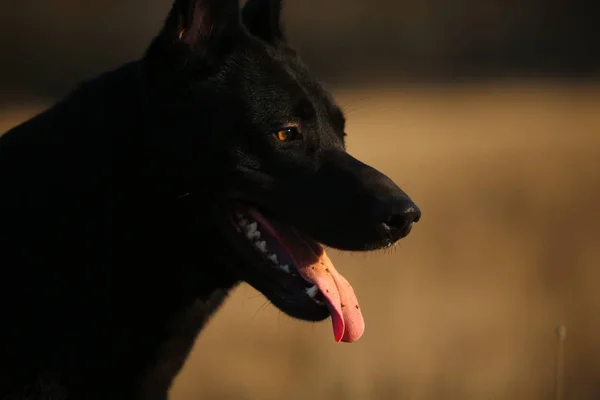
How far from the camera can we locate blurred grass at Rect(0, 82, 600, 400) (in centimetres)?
Answer: 428

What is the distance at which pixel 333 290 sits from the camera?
256 centimetres

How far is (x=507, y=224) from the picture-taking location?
569 cm

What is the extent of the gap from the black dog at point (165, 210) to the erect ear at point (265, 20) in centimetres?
22

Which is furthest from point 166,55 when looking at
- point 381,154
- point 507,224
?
point 381,154

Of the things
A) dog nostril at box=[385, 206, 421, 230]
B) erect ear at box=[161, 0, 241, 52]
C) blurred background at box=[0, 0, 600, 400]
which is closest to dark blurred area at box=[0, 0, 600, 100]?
blurred background at box=[0, 0, 600, 400]

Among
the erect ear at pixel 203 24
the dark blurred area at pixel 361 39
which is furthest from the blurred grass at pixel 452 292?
the erect ear at pixel 203 24

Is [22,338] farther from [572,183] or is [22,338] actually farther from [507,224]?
[572,183]

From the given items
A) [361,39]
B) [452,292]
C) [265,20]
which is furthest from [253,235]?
[361,39]

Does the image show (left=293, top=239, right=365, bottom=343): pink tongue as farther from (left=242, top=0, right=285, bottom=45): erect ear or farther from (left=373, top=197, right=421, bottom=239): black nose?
(left=242, top=0, right=285, bottom=45): erect ear

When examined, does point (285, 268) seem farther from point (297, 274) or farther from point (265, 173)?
point (265, 173)

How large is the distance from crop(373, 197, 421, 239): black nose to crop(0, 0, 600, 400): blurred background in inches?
61.4

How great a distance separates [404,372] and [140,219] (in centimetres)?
217

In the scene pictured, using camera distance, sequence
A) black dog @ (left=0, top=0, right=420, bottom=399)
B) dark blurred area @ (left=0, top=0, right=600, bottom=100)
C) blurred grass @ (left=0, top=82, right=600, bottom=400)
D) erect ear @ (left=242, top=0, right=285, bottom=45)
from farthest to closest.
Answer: dark blurred area @ (left=0, top=0, right=600, bottom=100), blurred grass @ (left=0, top=82, right=600, bottom=400), erect ear @ (left=242, top=0, right=285, bottom=45), black dog @ (left=0, top=0, right=420, bottom=399)

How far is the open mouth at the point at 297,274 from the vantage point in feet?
8.23
